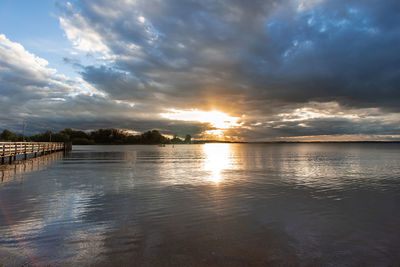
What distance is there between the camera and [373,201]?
13.8 m

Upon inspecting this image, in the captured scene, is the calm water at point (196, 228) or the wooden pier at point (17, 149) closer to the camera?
the calm water at point (196, 228)

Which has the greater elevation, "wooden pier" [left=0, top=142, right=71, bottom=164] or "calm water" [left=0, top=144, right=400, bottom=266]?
"wooden pier" [left=0, top=142, right=71, bottom=164]

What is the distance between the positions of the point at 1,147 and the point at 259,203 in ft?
116

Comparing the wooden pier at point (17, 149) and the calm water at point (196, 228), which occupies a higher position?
the wooden pier at point (17, 149)

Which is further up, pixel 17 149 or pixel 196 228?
pixel 17 149

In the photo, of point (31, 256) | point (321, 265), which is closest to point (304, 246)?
point (321, 265)

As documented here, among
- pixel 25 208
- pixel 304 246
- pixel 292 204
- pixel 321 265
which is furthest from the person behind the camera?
pixel 292 204

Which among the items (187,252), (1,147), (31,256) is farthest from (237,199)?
(1,147)

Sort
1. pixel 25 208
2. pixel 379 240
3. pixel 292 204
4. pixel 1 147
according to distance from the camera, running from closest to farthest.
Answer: pixel 379 240, pixel 25 208, pixel 292 204, pixel 1 147

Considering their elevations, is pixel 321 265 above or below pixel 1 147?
below

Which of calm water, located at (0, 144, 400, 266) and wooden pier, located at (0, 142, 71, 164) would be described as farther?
wooden pier, located at (0, 142, 71, 164)

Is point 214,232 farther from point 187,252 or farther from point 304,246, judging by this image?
point 304,246

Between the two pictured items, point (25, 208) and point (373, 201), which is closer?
point (25, 208)

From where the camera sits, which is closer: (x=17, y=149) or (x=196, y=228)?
(x=196, y=228)
